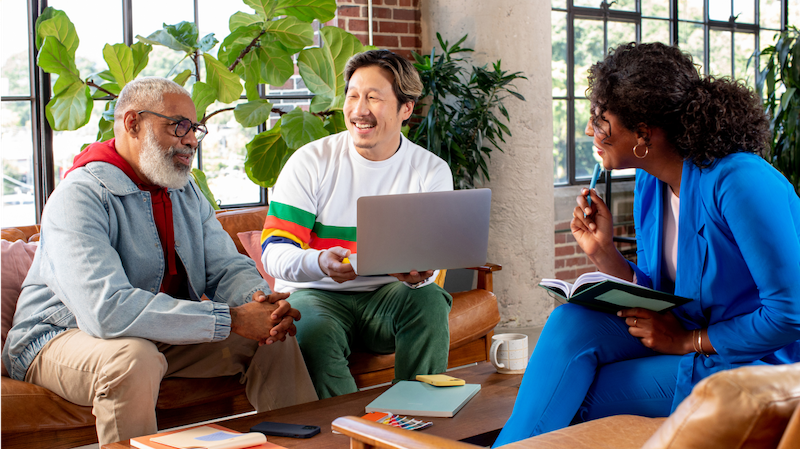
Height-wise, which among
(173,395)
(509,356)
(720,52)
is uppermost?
(720,52)

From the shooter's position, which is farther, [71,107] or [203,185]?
[203,185]

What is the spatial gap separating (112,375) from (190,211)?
0.65 m

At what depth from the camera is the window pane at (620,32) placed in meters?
5.17

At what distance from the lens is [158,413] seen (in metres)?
2.00

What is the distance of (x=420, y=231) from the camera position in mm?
1949

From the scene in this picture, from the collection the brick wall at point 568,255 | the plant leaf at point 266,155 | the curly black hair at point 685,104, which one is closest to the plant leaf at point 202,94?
the plant leaf at point 266,155

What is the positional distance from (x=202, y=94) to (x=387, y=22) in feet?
4.96

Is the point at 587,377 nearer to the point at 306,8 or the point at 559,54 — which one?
the point at 306,8

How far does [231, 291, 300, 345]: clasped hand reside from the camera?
1911mm

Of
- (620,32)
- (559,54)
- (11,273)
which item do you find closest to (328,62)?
(11,273)

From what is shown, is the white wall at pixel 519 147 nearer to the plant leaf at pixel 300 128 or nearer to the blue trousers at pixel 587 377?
the plant leaf at pixel 300 128

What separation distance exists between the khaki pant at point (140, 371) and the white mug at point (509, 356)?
566 mm

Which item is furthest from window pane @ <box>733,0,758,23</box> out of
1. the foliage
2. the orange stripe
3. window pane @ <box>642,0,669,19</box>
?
the orange stripe

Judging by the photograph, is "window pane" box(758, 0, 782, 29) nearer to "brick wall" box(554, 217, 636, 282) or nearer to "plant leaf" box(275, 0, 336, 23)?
"brick wall" box(554, 217, 636, 282)
